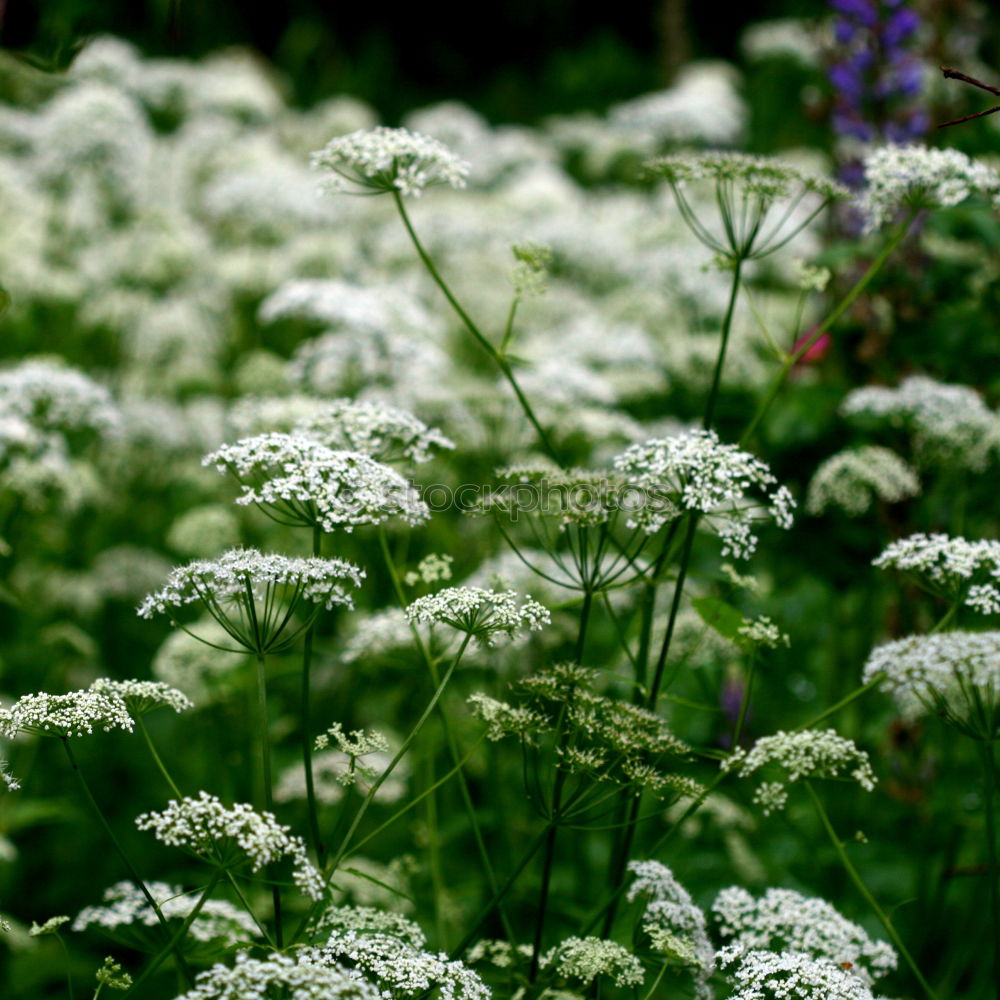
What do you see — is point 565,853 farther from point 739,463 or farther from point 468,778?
point 739,463

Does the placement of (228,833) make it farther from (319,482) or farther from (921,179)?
(921,179)

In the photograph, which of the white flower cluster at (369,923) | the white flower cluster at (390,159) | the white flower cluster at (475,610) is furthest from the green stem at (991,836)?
the white flower cluster at (390,159)

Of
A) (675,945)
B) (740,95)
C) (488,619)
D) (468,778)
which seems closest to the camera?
(675,945)

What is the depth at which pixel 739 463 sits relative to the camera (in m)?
2.95

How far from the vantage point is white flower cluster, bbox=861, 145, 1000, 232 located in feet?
11.2

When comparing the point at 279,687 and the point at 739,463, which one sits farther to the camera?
the point at 279,687

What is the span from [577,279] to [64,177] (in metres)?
3.76

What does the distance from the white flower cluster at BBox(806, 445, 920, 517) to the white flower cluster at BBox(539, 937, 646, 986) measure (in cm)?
191

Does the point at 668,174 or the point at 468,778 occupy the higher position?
the point at 668,174

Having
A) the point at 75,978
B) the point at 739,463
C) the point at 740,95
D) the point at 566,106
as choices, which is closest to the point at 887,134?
the point at 739,463

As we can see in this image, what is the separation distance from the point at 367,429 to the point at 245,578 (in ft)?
2.62

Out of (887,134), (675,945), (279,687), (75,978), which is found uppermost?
(887,134)

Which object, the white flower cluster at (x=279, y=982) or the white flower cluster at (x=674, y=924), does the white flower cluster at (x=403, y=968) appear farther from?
the white flower cluster at (x=674, y=924)

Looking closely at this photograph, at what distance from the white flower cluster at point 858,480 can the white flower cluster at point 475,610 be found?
1639 millimetres
